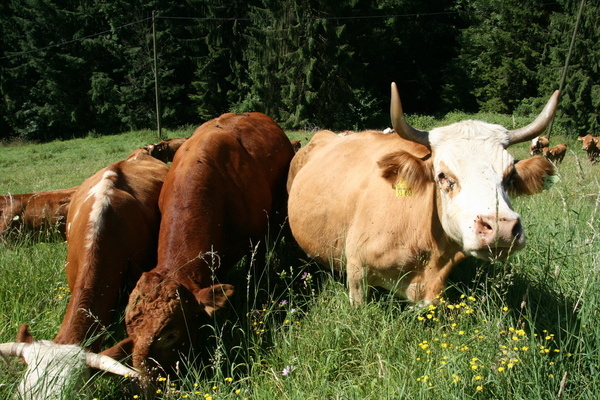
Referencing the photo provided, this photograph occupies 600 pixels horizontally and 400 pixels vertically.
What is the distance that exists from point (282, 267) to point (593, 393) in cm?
323

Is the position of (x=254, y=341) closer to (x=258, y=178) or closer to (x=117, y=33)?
(x=258, y=178)

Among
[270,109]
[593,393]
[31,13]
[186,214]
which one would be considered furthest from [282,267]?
[31,13]

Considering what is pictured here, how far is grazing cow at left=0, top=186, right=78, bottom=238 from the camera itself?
5.48 meters

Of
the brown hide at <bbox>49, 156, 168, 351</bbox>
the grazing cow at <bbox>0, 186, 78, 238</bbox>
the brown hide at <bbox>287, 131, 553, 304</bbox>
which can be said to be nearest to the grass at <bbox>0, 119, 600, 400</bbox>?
the brown hide at <bbox>287, 131, 553, 304</bbox>

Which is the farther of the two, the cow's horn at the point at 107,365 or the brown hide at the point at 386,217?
the brown hide at the point at 386,217

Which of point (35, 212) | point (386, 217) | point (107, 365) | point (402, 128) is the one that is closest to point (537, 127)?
point (402, 128)

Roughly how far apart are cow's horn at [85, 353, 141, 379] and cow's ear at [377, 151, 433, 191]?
2109 millimetres

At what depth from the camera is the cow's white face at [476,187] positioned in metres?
2.35

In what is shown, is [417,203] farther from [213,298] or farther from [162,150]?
[162,150]

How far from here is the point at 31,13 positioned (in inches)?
1462

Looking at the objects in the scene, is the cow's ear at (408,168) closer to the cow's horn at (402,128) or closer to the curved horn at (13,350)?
the cow's horn at (402,128)

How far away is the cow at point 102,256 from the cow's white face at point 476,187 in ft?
7.22

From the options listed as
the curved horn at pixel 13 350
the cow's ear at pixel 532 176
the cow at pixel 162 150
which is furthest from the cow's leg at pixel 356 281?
the cow at pixel 162 150

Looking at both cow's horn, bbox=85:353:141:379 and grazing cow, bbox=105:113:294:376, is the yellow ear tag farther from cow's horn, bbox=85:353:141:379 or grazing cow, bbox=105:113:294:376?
cow's horn, bbox=85:353:141:379
